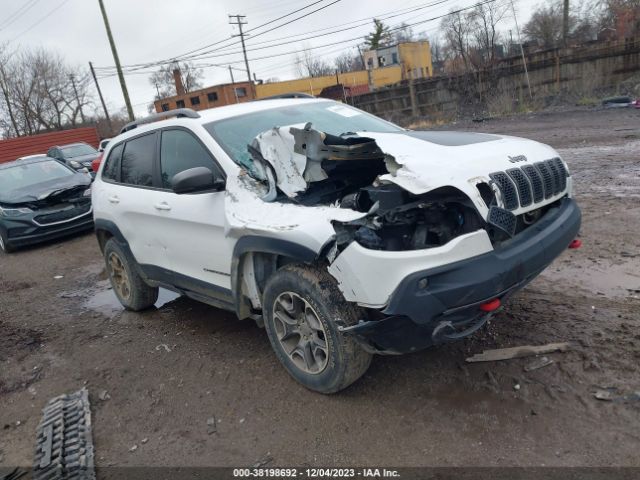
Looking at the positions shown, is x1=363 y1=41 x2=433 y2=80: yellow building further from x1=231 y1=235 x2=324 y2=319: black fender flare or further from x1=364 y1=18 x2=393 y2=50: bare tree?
x1=231 y1=235 x2=324 y2=319: black fender flare

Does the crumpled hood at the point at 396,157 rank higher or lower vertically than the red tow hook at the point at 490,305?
higher

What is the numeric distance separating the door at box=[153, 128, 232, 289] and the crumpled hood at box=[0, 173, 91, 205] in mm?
6343

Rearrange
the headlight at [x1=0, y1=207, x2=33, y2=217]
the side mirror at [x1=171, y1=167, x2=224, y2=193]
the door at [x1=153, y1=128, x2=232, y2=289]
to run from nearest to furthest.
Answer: the side mirror at [x1=171, y1=167, x2=224, y2=193]
the door at [x1=153, y1=128, x2=232, y2=289]
the headlight at [x1=0, y1=207, x2=33, y2=217]

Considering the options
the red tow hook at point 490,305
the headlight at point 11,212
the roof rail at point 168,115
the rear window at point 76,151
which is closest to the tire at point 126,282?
the roof rail at point 168,115

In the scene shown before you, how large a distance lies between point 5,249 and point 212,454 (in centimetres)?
852

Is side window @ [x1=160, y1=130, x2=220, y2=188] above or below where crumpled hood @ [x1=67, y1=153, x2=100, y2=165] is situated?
above

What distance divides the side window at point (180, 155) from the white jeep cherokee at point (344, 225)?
2cm

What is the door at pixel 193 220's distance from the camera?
3.63 meters

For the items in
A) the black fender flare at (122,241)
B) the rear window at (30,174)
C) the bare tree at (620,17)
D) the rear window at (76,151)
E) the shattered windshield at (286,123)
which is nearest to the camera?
the shattered windshield at (286,123)

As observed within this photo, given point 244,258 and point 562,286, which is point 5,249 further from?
point 562,286

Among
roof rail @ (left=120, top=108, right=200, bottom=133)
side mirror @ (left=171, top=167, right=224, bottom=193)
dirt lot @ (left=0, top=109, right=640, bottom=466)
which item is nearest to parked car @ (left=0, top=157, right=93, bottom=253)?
dirt lot @ (left=0, top=109, right=640, bottom=466)

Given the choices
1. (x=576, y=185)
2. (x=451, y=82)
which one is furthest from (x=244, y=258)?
(x=451, y=82)

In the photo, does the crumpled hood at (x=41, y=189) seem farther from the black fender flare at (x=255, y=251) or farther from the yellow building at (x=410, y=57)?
the yellow building at (x=410, y=57)

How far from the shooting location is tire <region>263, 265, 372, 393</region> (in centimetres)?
291
